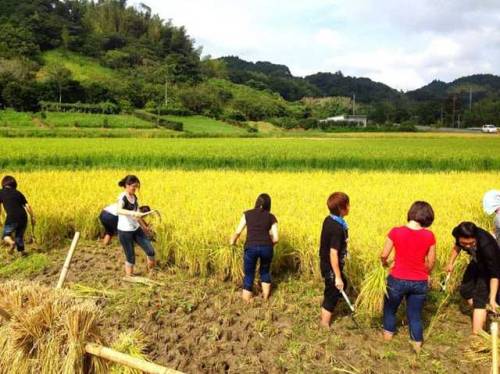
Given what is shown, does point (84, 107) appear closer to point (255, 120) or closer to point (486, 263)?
point (255, 120)

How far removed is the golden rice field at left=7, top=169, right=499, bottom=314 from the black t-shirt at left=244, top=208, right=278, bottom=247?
27.6 inches

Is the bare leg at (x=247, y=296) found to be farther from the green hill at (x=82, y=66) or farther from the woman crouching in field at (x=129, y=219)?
the green hill at (x=82, y=66)

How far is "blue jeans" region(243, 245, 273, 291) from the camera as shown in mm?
5031

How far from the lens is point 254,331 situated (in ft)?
14.9

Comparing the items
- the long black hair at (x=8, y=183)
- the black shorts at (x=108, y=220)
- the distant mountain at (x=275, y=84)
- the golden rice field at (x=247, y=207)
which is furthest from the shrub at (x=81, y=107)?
the distant mountain at (x=275, y=84)

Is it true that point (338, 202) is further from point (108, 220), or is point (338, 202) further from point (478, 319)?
point (108, 220)

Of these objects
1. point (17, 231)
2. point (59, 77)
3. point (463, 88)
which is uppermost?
point (463, 88)

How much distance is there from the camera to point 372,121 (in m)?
93.5

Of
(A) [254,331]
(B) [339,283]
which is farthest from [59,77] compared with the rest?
(B) [339,283]

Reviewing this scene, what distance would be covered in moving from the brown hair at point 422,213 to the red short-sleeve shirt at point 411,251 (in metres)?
0.11

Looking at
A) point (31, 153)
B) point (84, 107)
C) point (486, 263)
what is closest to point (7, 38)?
point (84, 107)

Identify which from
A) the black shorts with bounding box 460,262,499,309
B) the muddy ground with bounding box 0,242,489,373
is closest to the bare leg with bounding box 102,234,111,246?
the muddy ground with bounding box 0,242,489,373

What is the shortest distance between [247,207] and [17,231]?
3905 mm

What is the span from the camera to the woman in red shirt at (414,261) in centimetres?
395
